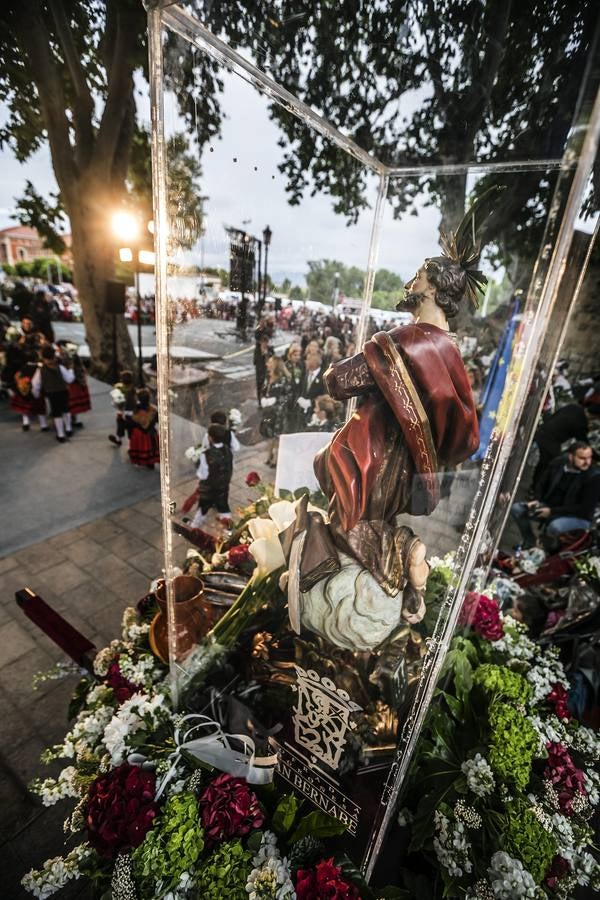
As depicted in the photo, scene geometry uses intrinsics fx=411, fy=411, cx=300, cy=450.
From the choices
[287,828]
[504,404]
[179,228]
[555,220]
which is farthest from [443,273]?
[287,828]

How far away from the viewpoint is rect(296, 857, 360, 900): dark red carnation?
151cm

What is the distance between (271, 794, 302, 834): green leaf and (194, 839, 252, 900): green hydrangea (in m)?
0.16

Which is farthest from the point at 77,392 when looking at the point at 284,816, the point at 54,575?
the point at 284,816

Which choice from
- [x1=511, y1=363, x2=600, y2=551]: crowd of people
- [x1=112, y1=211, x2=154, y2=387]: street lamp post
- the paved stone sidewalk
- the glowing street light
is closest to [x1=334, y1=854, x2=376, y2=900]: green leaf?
the paved stone sidewalk

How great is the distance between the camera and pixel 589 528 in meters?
4.40

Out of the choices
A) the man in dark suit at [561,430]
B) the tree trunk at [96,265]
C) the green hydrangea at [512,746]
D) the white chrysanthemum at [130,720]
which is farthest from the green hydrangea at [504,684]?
the tree trunk at [96,265]

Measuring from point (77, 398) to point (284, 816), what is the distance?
7378mm

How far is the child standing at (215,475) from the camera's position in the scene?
254cm

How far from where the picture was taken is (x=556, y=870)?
1.82 meters

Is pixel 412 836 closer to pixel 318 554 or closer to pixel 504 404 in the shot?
pixel 318 554

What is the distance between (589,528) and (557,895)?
3.49 m

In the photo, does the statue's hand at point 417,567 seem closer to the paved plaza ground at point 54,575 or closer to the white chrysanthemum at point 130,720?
the paved plaza ground at point 54,575

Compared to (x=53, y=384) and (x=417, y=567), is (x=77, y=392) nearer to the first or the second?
(x=53, y=384)

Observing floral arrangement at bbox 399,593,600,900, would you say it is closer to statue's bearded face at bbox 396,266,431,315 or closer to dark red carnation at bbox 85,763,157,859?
dark red carnation at bbox 85,763,157,859
